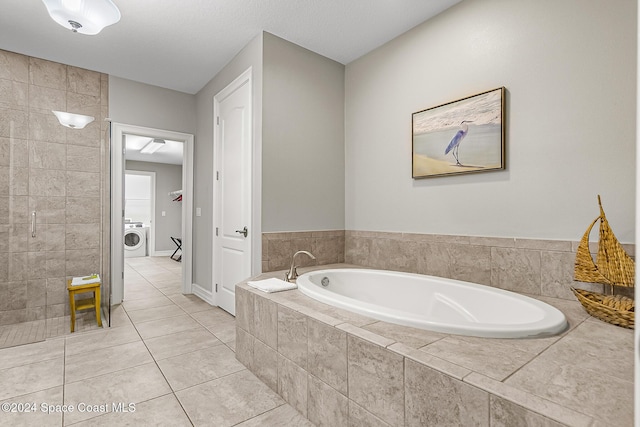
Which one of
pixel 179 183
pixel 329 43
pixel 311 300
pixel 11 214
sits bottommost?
pixel 311 300

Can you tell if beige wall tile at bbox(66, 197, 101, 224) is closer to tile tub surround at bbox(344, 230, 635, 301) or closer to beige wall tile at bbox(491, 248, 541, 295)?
tile tub surround at bbox(344, 230, 635, 301)

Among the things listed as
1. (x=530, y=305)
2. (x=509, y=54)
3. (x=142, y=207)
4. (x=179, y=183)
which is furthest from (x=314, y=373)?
(x=142, y=207)

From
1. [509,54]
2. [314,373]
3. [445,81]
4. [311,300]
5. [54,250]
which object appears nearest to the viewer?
[314,373]

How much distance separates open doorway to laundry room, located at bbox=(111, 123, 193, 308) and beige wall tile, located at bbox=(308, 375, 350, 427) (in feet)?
9.50

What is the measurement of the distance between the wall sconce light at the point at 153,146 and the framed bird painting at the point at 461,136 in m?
4.67

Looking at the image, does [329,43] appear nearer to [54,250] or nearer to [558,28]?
[558,28]

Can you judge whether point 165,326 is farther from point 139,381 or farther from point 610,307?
point 610,307

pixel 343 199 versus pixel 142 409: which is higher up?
pixel 343 199

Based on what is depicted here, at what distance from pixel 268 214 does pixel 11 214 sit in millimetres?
2284

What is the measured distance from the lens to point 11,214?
2.79 m

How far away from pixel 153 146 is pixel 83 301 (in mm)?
3872

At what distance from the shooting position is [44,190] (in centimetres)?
292

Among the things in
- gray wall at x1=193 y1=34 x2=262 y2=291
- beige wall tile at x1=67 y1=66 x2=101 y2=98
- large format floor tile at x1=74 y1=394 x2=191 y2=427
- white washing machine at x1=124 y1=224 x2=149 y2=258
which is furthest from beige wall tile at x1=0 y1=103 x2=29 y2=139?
white washing machine at x1=124 y1=224 x2=149 y2=258

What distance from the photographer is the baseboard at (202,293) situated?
11.6 feet
